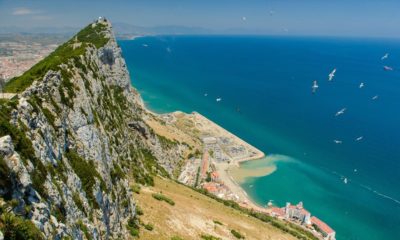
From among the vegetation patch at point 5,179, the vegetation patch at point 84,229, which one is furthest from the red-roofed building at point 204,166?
the vegetation patch at point 5,179

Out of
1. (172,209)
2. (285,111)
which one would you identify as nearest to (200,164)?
(172,209)

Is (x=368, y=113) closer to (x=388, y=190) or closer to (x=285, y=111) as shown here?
(x=285, y=111)

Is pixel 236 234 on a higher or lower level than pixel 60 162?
lower

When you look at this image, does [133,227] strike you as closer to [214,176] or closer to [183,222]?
[183,222]

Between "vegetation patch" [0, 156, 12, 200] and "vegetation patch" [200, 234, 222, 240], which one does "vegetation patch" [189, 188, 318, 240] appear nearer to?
"vegetation patch" [200, 234, 222, 240]

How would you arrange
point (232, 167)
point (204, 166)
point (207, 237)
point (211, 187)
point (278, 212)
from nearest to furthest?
1. point (207, 237)
2. point (278, 212)
3. point (211, 187)
4. point (204, 166)
5. point (232, 167)

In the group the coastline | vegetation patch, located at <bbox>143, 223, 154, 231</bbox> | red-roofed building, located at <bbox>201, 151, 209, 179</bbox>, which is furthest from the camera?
red-roofed building, located at <bbox>201, 151, 209, 179</bbox>

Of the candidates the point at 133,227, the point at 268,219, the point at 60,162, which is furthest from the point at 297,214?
the point at 60,162

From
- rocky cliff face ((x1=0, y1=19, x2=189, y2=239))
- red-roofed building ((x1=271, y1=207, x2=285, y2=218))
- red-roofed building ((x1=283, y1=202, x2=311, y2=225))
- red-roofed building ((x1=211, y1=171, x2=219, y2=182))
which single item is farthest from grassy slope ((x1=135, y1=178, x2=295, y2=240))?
red-roofed building ((x1=211, y1=171, x2=219, y2=182))

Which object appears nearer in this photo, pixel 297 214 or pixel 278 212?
pixel 278 212

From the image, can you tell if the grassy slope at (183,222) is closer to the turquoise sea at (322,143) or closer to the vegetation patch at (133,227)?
the vegetation patch at (133,227)
